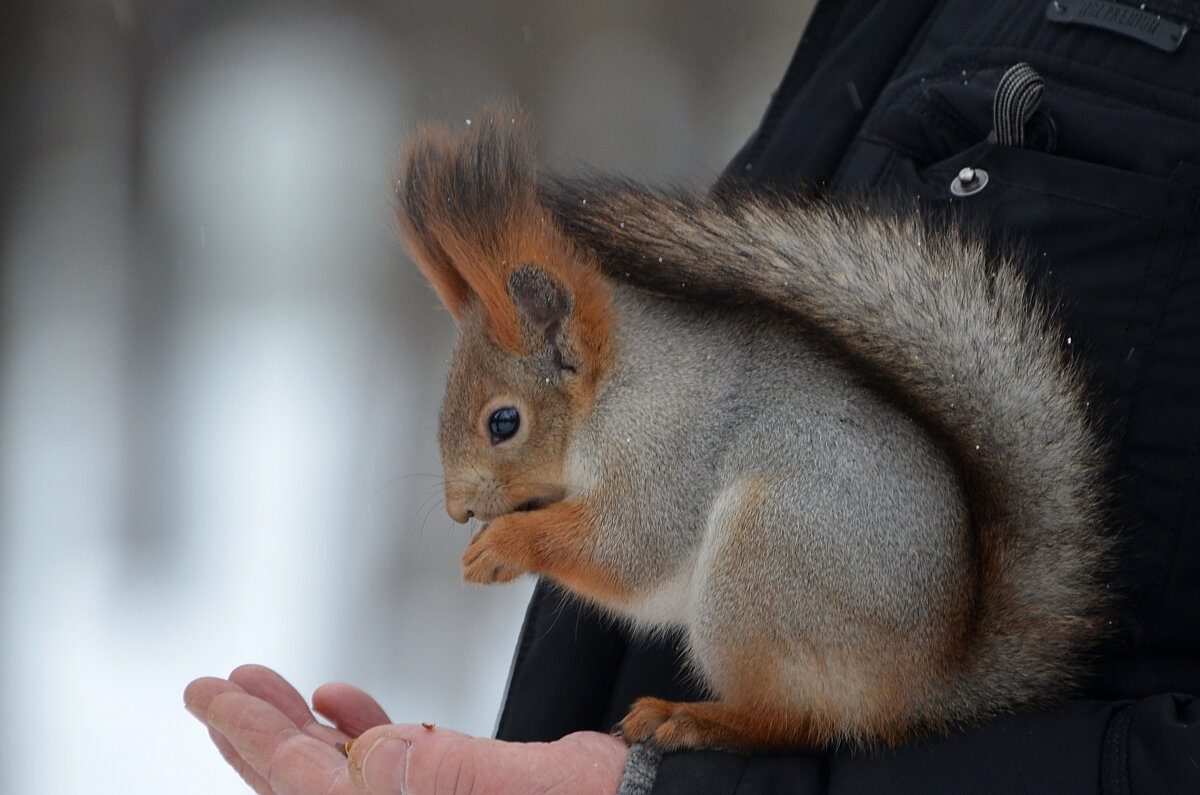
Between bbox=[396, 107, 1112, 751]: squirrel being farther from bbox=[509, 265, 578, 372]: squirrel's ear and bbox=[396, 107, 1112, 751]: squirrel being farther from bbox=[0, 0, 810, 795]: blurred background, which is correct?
bbox=[0, 0, 810, 795]: blurred background

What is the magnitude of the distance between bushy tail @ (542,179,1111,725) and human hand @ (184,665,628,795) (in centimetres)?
27

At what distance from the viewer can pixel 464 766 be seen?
Result: 719 mm

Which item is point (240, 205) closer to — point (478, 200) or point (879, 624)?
point (478, 200)

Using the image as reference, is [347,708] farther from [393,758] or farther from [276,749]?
[393,758]

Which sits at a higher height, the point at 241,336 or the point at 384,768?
the point at 241,336

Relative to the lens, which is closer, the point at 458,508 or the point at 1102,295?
the point at 1102,295

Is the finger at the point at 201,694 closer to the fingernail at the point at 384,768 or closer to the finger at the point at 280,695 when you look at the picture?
the finger at the point at 280,695

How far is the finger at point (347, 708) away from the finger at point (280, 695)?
0.11 feet

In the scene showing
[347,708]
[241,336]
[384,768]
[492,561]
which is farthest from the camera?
[241,336]

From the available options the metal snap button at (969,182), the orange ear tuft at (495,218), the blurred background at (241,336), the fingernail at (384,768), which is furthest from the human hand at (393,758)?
the blurred background at (241,336)

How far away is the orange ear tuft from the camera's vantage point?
95 cm

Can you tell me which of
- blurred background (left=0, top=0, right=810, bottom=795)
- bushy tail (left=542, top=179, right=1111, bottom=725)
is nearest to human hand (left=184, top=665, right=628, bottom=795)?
bushy tail (left=542, top=179, right=1111, bottom=725)

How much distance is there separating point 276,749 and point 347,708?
207 mm

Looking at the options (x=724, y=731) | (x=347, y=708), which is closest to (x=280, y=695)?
(x=347, y=708)
